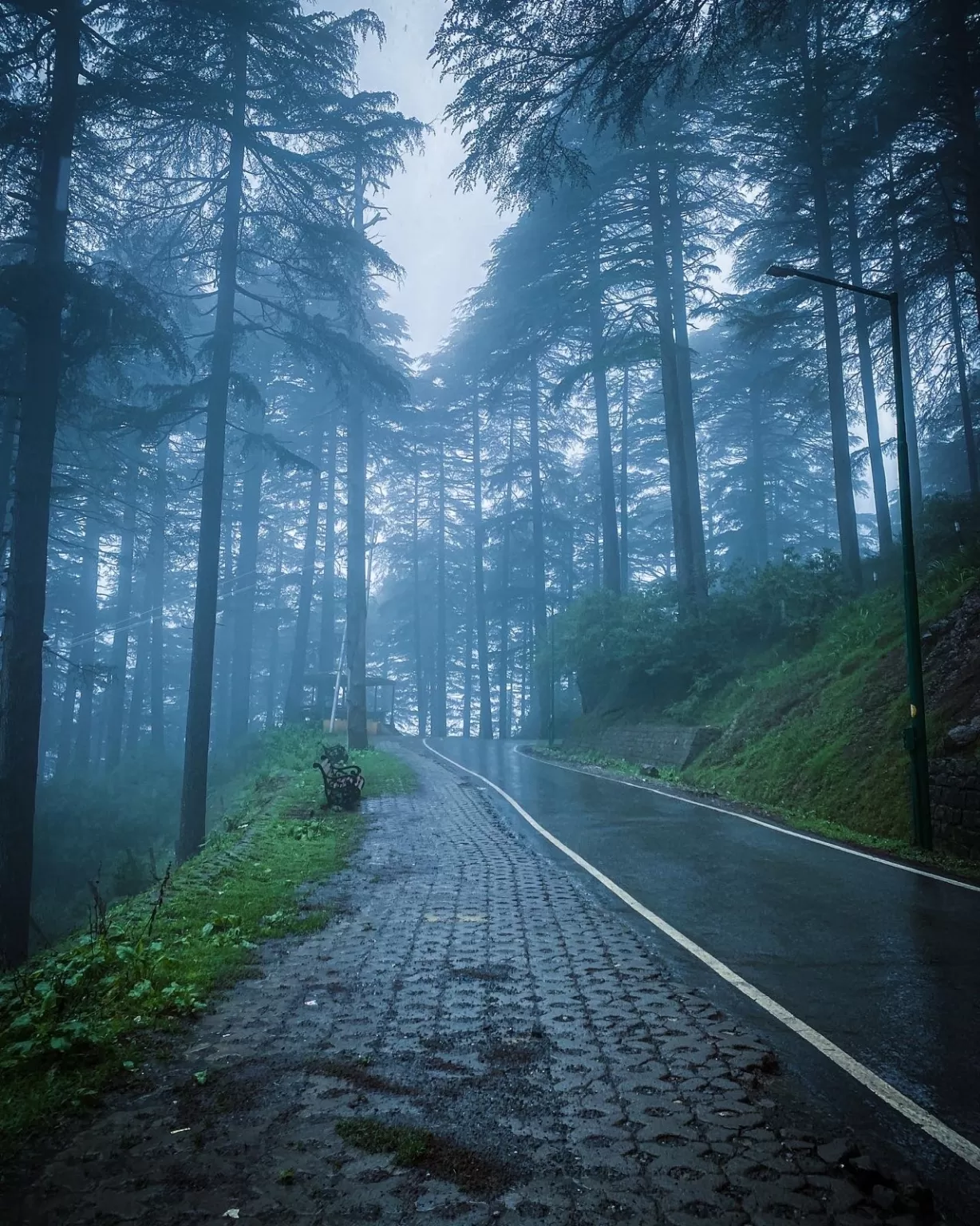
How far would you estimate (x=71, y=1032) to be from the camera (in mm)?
4012

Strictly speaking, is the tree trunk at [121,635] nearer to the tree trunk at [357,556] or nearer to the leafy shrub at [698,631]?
the tree trunk at [357,556]

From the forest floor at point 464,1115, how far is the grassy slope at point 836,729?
841 cm

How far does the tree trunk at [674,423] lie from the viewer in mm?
27016

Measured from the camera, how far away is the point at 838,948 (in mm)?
6078

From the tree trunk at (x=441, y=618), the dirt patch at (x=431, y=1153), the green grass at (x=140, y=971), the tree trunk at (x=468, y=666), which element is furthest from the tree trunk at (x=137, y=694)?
the dirt patch at (x=431, y=1153)

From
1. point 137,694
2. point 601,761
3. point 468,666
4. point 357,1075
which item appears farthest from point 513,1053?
point 468,666

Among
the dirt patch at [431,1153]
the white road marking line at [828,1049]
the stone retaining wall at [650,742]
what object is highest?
the stone retaining wall at [650,742]

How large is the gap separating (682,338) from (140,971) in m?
28.2

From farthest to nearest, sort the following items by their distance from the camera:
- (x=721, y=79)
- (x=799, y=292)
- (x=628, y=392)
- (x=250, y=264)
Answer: (x=628, y=392)
(x=799, y=292)
(x=250, y=264)
(x=721, y=79)

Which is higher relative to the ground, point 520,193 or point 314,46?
point 314,46

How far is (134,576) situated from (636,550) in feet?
112

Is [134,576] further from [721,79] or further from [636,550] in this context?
[721,79]

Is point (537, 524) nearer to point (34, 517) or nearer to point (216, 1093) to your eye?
point (34, 517)

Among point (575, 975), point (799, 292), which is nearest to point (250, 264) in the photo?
point (799, 292)
